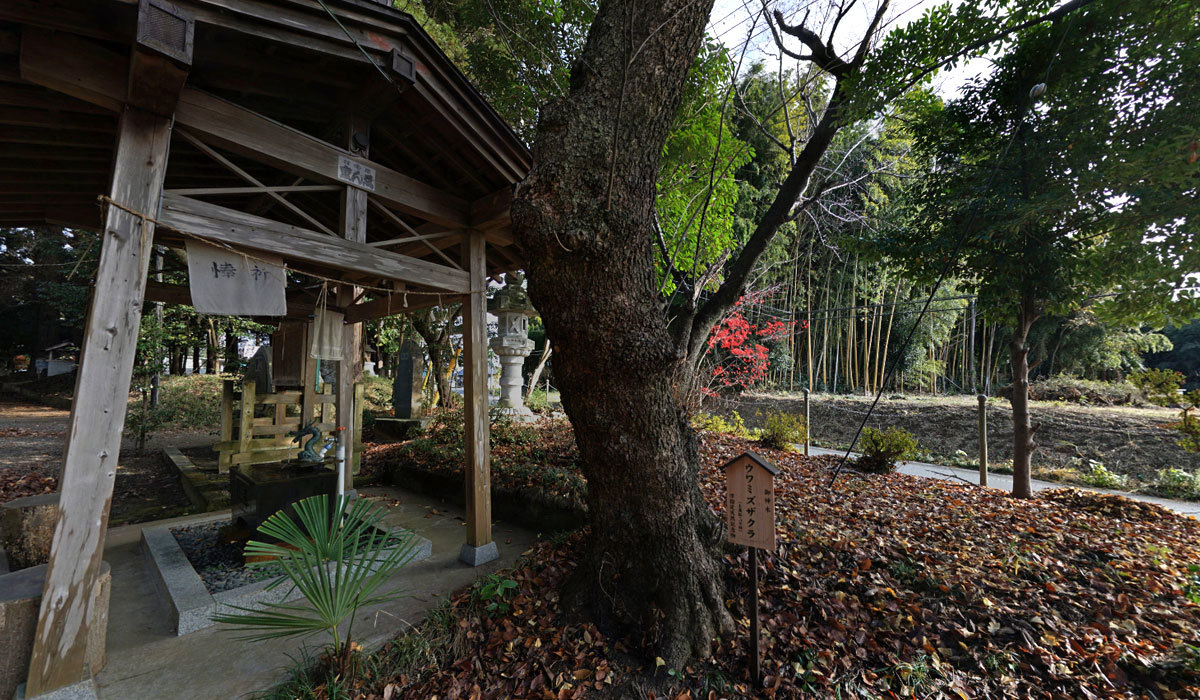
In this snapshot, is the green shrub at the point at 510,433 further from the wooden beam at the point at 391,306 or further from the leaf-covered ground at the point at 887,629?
the leaf-covered ground at the point at 887,629


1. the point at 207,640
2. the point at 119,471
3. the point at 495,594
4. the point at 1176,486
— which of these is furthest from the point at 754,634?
the point at 119,471

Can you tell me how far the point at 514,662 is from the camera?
2506 millimetres

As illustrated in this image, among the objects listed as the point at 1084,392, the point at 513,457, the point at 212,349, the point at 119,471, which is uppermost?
the point at 212,349

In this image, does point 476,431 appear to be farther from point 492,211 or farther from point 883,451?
point 883,451

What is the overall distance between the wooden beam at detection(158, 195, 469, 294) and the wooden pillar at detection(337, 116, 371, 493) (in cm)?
19

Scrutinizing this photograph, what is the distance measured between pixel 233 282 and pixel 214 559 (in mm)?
2562

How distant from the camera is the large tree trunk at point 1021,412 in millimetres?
4812

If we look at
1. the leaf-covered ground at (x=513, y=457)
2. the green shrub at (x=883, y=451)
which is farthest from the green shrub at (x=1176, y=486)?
the leaf-covered ground at (x=513, y=457)

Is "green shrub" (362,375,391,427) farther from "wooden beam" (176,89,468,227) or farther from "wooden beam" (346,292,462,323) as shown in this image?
"wooden beam" (176,89,468,227)

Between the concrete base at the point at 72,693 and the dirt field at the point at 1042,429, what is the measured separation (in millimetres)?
10404

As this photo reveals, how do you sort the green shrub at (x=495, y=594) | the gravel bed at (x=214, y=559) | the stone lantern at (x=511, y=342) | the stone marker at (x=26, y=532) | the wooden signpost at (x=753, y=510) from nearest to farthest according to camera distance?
the wooden signpost at (x=753, y=510) → the green shrub at (x=495, y=594) → the stone marker at (x=26, y=532) → the gravel bed at (x=214, y=559) → the stone lantern at (x=511, y=342)

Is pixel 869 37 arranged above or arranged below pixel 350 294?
above

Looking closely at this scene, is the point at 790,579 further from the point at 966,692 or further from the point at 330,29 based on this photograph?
the point at 330,29

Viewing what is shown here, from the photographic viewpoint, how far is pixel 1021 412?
16.1 ft
